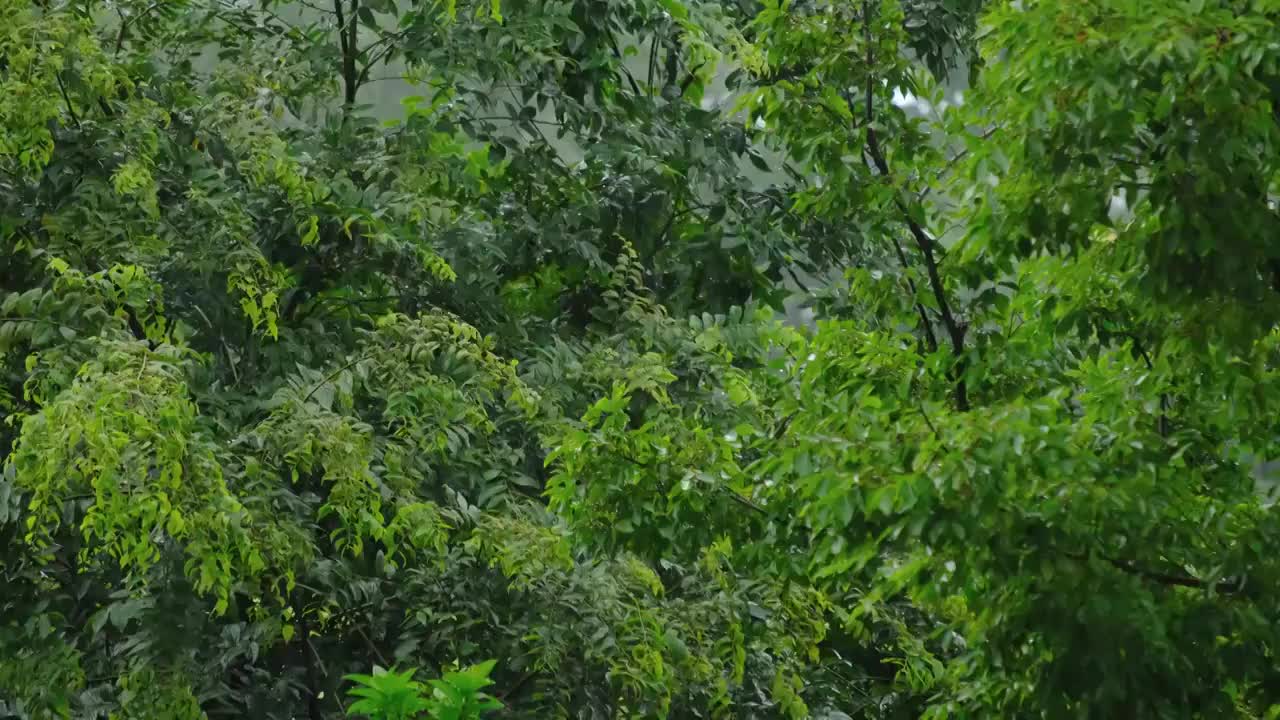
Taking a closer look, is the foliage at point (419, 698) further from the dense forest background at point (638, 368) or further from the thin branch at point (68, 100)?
the thin branch at point (68, 100)

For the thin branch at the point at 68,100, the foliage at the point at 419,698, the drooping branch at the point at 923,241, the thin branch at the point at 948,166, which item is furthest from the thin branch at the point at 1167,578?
the thin branch at the point at 68,100

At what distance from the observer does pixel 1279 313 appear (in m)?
4.06

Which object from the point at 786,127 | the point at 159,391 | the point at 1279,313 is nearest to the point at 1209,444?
the point at 1279,313

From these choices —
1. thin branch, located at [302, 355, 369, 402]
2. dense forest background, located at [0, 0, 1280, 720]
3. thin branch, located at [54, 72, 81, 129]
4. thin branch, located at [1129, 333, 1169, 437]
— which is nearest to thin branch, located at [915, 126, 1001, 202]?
dense forest background, located at [0, 0, 1280, 720]

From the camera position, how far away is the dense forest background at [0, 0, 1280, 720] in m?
4.03

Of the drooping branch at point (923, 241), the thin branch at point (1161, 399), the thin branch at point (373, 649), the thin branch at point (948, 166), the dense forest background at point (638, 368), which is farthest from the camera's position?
the thin branch at point (373, 649)

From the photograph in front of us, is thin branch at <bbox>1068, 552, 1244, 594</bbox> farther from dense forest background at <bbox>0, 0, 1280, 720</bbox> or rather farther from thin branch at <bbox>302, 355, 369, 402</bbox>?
thin branch at <bbox>302, 355, 369, 402</bbox>

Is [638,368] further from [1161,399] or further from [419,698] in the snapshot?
[419,698]

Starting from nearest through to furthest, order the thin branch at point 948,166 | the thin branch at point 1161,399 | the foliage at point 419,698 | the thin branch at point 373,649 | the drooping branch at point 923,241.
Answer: the foliage at point 419,698
the thin branch at point 1161,399
the thin branch at point 948,166
the drooping branch at point 923,241
the thin branch at point 373,649

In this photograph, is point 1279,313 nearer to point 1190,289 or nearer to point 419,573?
point 1190,289

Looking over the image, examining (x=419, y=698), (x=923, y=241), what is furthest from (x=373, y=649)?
(x=923, y=241)

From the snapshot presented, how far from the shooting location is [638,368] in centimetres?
570


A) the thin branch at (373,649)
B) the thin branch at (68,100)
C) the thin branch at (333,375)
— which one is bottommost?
the thin branch at (373,649)

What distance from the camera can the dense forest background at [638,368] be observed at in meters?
4.03
